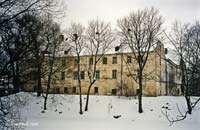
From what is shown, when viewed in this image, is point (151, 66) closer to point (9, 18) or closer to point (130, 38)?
point (130, 38)

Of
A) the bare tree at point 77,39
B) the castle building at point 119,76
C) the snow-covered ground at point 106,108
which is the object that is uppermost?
the bare tree at point 77,39

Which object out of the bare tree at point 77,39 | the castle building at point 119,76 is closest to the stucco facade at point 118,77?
the castle building at point 119,76

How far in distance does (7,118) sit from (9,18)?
2.34 m

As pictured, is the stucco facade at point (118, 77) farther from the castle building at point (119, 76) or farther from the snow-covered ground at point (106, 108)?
the snow-covered ground at point (106, 108)

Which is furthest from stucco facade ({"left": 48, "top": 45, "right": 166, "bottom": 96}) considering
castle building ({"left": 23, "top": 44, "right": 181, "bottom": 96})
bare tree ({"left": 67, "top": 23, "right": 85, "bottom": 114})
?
bare tree ({"left": 67, "top": 23, "right": 85, "bottom": 114})

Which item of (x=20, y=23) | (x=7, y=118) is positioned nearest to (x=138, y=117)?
(x=7, y=118)

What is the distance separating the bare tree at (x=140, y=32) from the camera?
16344 millimetres

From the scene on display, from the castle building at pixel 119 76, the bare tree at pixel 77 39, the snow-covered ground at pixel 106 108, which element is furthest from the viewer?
the castle building at pixel 119 76

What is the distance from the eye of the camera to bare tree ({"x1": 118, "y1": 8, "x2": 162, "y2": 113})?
1634 centimetres

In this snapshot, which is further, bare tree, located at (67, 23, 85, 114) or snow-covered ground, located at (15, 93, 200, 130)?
bare tree, located at (67, 23, 85, 114)

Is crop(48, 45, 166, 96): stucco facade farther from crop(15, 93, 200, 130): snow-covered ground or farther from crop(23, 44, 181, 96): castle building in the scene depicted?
crop(15, 93, 200, 130): snow-covered ground

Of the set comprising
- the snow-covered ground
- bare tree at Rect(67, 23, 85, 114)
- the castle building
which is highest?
bare tree at Rect(67, 23, 85, 114)

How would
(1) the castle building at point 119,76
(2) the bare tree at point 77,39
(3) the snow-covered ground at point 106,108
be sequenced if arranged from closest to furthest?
(3) the snow-covered ground at point 106,108 → (2) the bare tree at point 77,39 → (1) the castle building at point 119,76

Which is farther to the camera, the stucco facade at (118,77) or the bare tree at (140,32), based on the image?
the stucco facade at (118,77)
